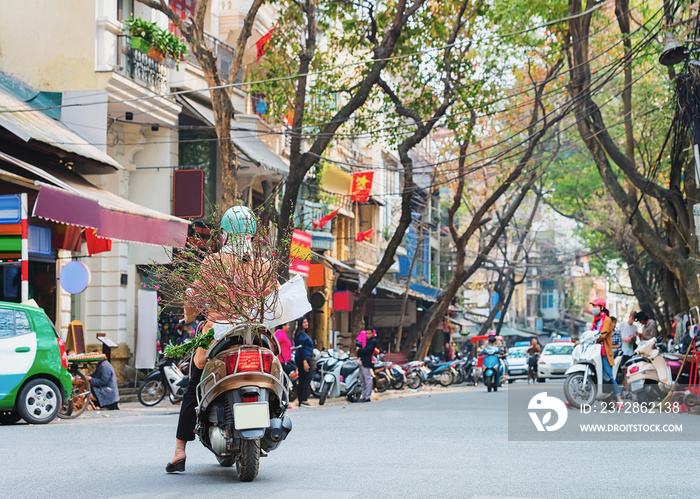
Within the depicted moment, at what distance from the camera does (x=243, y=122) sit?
84.4 ft

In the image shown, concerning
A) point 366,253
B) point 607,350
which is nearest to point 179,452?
point 607,350

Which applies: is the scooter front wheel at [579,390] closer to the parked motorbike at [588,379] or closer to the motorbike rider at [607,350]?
the parked motorbike at [588,379]

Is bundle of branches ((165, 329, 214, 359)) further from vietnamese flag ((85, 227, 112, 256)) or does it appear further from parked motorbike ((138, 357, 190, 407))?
vietnamese flag ((85, 227, 112, 256))

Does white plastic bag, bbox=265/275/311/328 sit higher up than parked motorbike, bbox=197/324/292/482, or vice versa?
white plastic bag, bbox=265/275/311/328

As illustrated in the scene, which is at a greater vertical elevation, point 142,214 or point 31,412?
point 142,214

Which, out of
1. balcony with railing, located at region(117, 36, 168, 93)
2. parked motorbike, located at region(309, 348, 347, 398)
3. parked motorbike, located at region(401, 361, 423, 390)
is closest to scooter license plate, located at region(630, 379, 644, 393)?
parked motorbike, located at region(309, 348, 347, 398)

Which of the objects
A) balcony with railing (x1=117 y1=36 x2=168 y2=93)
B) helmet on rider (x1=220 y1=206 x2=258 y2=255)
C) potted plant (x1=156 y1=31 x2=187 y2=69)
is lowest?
helmet on rider (x1=220 y1=206 x2=258 y2=255)

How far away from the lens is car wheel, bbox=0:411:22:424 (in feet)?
42.5

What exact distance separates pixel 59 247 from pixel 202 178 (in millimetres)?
5004

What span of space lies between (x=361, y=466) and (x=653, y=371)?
342 inches

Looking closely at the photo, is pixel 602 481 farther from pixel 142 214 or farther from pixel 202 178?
pixel 202 178

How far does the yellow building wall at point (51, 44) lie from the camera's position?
1975cm

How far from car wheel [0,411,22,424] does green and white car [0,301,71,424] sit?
0.15 metres

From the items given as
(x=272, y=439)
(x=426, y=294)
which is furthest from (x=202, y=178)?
(x=426, y=294)
